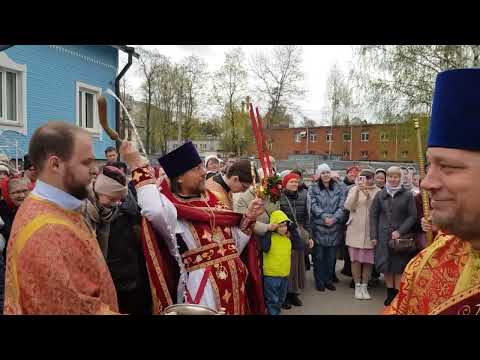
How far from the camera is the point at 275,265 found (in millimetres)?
5516

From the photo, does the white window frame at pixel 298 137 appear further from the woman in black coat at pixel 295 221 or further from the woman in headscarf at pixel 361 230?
the woman in black coat at pixel 295 221

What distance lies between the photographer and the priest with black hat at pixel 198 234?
3.00 m

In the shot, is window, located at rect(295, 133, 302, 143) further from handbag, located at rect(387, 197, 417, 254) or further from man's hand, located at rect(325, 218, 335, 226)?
handbag, located at rect(387, 197, 417, 254)

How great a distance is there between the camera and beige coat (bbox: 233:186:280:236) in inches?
197

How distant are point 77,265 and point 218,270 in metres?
1.50

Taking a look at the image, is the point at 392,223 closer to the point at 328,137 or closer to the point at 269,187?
the point at 269,187

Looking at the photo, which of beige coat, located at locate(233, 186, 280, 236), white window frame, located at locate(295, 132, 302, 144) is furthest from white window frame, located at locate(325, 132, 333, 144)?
beige coat, located at locate(233, 186, 280, 236)

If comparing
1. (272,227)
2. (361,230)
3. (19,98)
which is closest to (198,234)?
(272,227)

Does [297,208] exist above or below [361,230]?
above

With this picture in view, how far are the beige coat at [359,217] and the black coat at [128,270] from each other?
443cm

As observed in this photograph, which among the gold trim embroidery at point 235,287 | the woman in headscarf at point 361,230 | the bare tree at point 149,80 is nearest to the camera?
the gold trim embroidery at point 235,287

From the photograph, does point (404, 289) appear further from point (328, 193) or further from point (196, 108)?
point (196, 108)

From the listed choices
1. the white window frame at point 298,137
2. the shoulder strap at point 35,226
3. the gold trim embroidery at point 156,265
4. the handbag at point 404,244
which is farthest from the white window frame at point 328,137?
the shoulder strap at point 35,226

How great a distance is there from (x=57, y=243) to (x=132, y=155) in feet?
3.28
